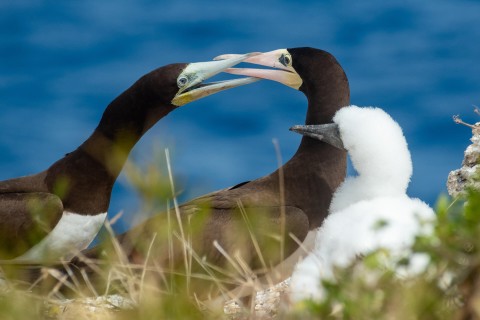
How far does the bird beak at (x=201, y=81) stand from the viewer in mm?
8250

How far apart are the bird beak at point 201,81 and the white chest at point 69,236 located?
1.21m

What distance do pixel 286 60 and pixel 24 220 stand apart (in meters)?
2.55

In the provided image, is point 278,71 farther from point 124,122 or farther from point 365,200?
point 365,200

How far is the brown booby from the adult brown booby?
513 millimetres

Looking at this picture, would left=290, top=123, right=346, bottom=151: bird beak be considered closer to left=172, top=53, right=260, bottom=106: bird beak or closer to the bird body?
the bird body

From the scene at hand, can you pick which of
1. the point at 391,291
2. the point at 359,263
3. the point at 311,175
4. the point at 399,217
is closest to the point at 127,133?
the point at 311,175

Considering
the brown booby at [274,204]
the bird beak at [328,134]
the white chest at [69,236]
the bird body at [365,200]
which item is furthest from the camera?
the white chest at [69,236]

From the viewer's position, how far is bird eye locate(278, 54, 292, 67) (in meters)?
8.48

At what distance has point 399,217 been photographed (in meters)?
5.25

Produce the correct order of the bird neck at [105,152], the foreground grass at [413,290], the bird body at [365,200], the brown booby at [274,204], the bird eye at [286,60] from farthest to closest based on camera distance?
1. the bird eye at [286,60]
2. the bird neck at [105,152]
3. the brown booby at [274,204]
4. the bird body at [365,200]
5. the foreground grass at [413,290]

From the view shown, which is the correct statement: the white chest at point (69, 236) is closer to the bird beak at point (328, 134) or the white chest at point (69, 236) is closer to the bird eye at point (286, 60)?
the bird eye at point (286, 60)

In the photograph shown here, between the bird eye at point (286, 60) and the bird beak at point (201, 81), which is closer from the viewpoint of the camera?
the bird beak at point (201, 81)

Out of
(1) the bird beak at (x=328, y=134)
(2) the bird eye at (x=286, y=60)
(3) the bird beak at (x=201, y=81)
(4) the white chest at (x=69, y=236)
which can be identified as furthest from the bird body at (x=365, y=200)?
(4) the white chest at (x=69, y=236)

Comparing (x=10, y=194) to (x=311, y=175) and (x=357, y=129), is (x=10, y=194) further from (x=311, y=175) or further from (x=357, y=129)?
(x=357, y=129)
